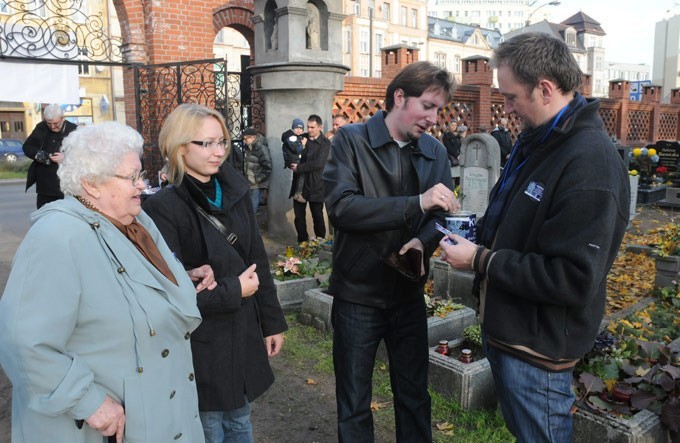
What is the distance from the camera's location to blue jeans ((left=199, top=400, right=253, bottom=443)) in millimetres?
2547

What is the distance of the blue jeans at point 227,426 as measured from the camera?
255 centimetres

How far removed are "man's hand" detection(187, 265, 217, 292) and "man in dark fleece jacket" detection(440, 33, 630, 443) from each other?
100 centimetres

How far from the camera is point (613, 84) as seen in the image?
20.9 metres

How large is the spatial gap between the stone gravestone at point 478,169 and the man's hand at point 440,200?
5458 mm

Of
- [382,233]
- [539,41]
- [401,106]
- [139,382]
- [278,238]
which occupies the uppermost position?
[539,41]

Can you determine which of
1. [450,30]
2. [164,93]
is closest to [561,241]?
[164,93]

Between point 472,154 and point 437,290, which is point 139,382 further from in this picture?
point 472,154

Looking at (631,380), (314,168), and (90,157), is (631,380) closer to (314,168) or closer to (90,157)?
(90,157)

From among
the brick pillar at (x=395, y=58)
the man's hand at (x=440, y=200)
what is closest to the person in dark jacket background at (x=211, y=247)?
the man's hand at (x=440, y=200)

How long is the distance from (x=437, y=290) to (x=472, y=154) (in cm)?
265

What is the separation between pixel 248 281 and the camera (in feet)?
8.10

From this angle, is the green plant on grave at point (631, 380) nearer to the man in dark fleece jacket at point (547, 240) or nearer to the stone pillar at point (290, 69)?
the man in dark fleece jacket at point (547, 240)

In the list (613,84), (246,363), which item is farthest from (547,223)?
(613,84)

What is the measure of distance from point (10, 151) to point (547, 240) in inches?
1334
